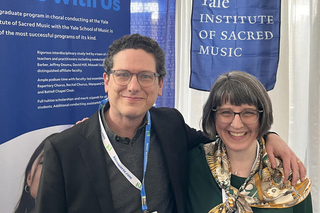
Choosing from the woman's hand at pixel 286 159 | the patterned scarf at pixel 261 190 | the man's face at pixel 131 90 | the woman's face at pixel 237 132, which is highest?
the man's face at pixel 131 90

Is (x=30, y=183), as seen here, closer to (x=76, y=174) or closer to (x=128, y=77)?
(x=76, y=174)

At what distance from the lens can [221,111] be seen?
1642mm

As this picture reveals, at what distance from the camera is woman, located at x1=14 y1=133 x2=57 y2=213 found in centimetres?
218

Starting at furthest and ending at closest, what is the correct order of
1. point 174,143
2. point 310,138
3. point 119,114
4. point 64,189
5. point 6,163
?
point 310,138 < point 6,163 < point 174,143 < point 119,114 < point 64,189

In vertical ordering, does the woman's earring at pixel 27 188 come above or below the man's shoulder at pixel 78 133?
below

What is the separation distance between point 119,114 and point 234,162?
714 mm

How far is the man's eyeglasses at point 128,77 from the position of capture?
1.59m

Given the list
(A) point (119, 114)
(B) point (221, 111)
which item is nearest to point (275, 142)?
(B) point (221, 111)

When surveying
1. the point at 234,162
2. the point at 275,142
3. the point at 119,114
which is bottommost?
the point at 234,162

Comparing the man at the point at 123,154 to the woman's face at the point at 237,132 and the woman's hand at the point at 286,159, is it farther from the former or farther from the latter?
the woman's face at the point at 237,132

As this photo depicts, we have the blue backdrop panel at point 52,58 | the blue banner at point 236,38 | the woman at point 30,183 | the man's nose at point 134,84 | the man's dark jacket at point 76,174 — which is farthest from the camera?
the blue banner at point 236,38

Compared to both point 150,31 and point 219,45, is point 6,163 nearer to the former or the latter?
point 150,31

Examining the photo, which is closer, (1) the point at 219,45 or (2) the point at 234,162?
(2) the point at 234,162

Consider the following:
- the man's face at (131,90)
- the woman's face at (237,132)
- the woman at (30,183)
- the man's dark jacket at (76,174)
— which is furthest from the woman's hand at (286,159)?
the woman at (30,183)
